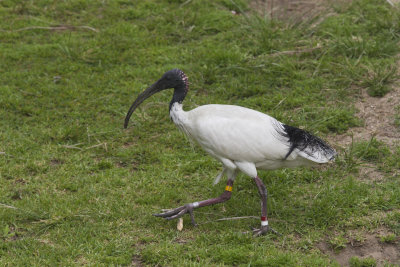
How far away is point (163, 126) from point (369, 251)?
304 cm

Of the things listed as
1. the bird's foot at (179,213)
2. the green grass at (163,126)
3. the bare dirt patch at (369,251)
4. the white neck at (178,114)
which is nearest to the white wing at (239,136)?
the white neck at (178,114)

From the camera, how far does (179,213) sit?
514cm

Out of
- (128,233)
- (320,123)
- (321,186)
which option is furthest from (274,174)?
(128,233)

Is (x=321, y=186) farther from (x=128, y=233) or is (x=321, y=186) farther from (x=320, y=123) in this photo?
(x=128, y=233)

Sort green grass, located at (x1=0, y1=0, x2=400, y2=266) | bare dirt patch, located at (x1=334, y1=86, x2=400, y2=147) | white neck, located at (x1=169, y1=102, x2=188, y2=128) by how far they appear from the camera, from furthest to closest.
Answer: bare dirt patch, located at (x1=334, y1=86, x2=400, y2=147), white neck, located at (x1=169, y1=102, x2=188, y2=128), green grass, located at (x1=0, y1=0, x2=400, y2=266)

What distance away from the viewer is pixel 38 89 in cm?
768

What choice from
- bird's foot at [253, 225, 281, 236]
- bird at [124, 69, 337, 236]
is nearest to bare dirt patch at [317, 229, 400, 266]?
bird's foot at [253, 225, 281, 236]

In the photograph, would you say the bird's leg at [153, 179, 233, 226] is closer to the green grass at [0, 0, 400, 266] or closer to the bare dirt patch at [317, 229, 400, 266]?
the green grass at [0, 0, 400, 266]

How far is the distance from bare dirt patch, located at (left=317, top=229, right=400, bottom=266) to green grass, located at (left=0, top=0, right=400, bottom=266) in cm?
9

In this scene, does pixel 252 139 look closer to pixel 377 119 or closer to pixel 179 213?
pixel 179 213

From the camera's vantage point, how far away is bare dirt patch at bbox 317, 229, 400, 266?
4.67m

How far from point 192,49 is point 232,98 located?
129 cm

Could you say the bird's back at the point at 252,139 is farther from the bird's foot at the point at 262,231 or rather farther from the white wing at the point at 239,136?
the bird's foot at the point at 262,231

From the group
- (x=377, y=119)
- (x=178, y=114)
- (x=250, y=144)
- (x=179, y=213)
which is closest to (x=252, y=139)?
(x=250, y=144)
